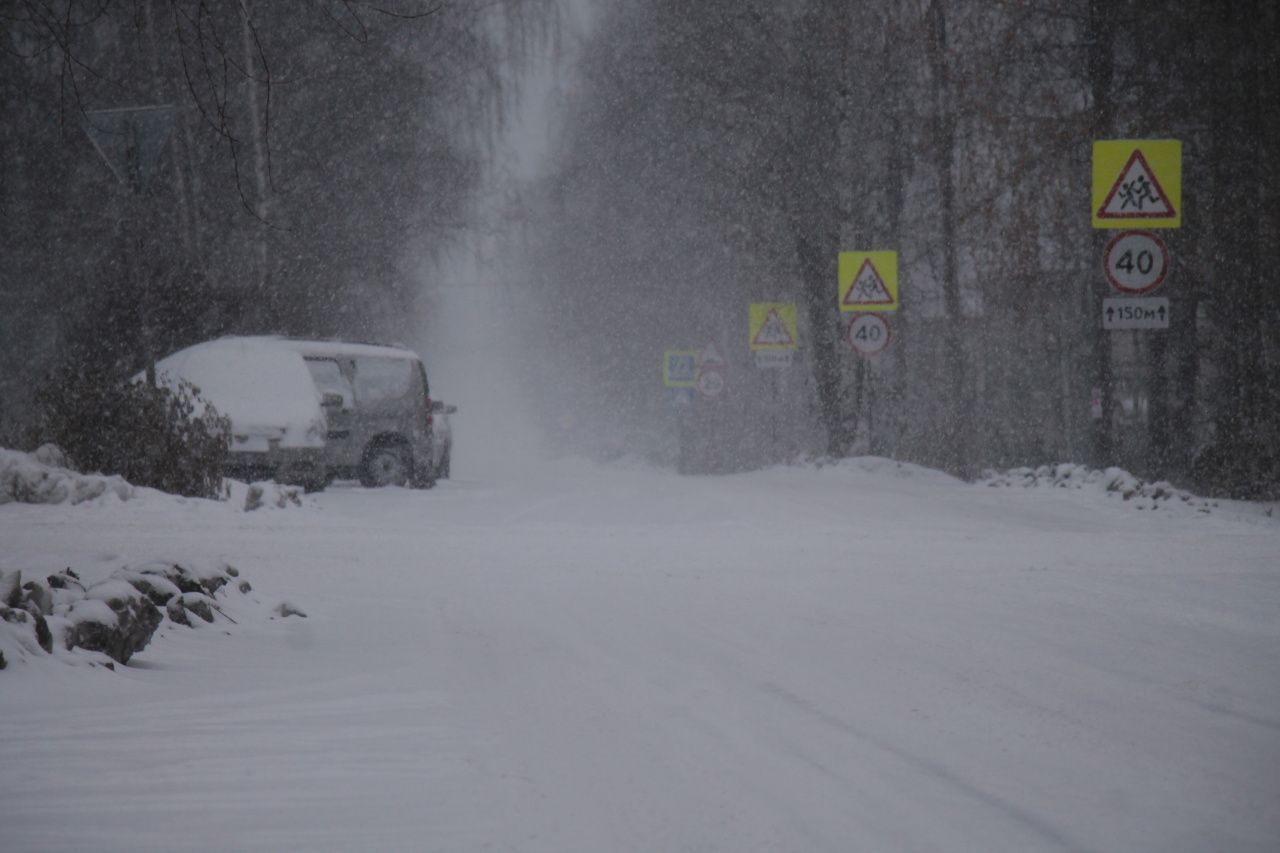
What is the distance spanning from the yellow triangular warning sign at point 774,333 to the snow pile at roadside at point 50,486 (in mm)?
15633

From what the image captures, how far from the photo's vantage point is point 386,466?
18.5m

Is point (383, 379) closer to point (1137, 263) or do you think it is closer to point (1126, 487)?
point (1126, 487)

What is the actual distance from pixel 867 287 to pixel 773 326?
20.6 feet

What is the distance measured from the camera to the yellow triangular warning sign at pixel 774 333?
26031 mm

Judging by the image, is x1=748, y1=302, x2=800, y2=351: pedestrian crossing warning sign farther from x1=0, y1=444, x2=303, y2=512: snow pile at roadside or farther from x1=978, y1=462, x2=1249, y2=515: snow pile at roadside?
x1=0, y1=444, x2=303, y2=512: snow pile at roadside

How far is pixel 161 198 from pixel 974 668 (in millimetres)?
23037

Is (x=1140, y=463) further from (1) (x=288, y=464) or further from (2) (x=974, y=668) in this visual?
(2) (x=974, y=668)

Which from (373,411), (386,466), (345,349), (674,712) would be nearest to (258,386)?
(345,349)

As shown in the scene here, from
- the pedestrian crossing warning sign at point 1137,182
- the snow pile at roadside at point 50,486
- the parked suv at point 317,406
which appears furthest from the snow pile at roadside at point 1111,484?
the snow pile at roadside at point 50,486

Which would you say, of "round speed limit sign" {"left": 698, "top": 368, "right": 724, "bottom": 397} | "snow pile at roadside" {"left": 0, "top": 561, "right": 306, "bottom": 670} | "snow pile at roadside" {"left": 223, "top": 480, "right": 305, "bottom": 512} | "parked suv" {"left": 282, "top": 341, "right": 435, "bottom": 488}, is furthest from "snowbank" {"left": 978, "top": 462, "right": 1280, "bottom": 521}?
"round speed limit sign" {"left": 698, "top": 368, "right": 724, "bottom": 397}

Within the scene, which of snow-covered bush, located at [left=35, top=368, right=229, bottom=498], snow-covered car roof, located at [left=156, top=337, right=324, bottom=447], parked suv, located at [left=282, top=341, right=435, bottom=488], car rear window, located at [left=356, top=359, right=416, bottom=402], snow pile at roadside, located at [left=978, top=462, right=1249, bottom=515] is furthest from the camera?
car rear window, located at [left=356, top=359, right=416, bottom=402]

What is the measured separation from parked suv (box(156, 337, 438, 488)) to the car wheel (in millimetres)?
14

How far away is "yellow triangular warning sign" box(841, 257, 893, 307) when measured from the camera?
19.8 m

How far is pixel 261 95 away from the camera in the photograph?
2762 cm
